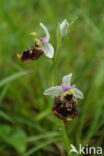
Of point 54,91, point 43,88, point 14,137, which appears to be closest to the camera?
point 54,91

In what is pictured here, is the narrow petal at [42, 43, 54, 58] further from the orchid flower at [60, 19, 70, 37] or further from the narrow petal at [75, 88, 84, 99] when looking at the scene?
the narrow petal at [75, 88, 84, 99]

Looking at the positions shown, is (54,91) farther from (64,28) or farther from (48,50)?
(64,28)

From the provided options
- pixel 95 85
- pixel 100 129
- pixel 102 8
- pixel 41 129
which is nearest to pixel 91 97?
pixel 95 85

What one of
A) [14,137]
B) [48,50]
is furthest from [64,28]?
[14,137]

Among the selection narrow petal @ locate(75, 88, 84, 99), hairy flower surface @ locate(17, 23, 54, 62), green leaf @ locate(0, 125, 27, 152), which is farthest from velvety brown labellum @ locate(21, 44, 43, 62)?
green leaf @ locate(0, 125, 27, 152)

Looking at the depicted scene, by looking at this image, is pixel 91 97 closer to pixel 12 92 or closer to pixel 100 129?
pixel 100 129

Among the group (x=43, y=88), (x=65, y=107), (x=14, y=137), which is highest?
(x=43, y=88)

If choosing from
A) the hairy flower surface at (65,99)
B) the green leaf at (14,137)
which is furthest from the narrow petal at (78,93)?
the green leaf at (14,137)
